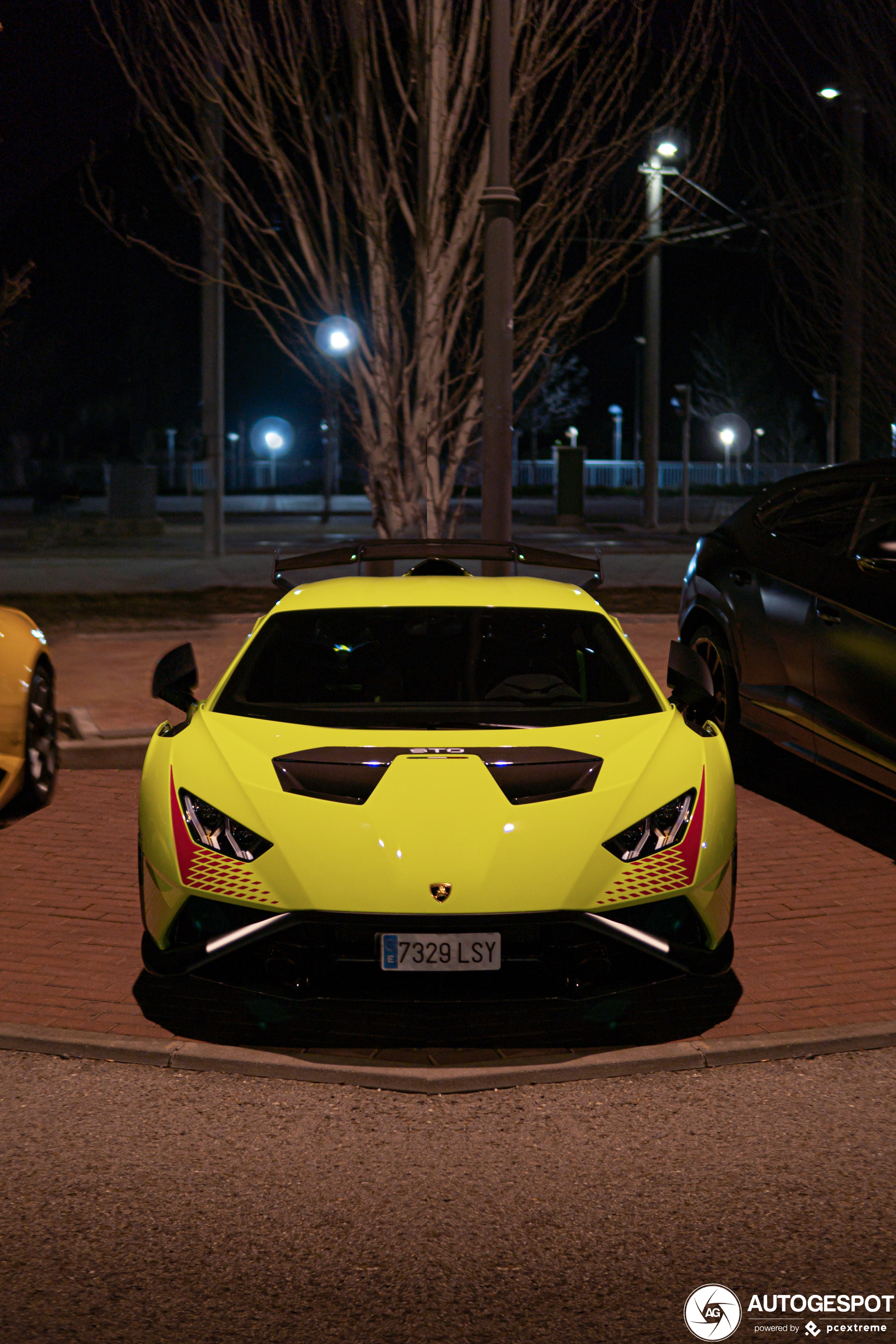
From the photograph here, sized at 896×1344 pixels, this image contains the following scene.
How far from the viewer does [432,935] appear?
468cm

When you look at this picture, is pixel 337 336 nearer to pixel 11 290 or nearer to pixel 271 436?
pixel 11 290

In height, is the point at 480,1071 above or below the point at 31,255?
below

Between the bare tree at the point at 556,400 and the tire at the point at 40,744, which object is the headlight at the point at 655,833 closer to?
the tire at the point at 40,744

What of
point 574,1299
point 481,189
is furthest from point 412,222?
point 574,1299

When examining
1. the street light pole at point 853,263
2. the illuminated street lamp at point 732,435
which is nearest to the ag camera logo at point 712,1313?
the street light pole at point 853,263

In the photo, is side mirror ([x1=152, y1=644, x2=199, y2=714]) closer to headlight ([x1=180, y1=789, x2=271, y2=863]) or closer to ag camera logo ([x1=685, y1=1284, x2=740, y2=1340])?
headlight ([x1=180, y1=789, x2=271, y2=863])

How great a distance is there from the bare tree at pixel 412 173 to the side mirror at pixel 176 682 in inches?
342

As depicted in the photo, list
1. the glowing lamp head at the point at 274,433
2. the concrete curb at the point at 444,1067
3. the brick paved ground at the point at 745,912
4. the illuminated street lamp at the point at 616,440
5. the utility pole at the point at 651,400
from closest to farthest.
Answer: the concrete curb at the point at 444,1067, the brick paved ground at the point at 745,912, the utility pole at the point at 651,400, the illuminated street lamp at the point at 616,440, the glowing lamp head at the point at 274,433

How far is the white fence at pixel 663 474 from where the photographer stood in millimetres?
71688

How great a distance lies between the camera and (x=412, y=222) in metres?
14.4

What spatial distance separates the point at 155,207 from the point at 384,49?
60.9 meters

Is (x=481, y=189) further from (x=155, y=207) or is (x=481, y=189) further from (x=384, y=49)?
(x=155, y=207)

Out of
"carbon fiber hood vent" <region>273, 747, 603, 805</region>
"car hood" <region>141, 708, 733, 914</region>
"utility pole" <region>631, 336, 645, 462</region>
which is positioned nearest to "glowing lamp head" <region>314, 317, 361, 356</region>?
"car hood" <region>141, 708, 733, 914</region>

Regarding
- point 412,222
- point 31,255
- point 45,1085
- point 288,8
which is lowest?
point 45,1085
